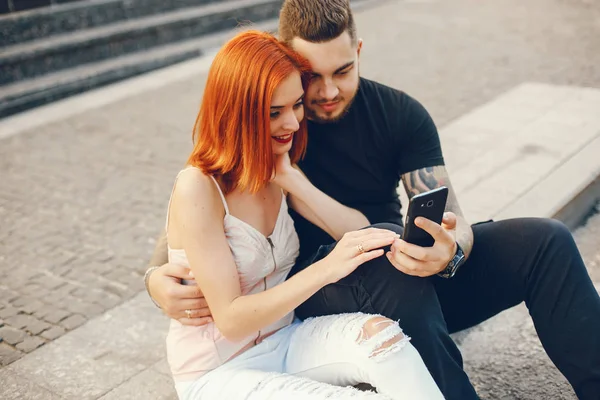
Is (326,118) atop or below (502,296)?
atop

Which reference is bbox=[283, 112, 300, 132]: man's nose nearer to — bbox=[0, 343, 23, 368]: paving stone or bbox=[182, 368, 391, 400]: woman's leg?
bbox=[182, 368, 391, 400]: woman's leg

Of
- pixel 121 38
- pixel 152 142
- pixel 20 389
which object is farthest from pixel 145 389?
pixel 121 38

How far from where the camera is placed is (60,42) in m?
8.74

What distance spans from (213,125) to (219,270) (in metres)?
0.51

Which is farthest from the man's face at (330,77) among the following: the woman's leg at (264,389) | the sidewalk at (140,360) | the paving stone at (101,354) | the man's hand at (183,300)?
the paving stone at (101,354)

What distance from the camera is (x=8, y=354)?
10.8 ft

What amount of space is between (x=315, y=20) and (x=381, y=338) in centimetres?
135

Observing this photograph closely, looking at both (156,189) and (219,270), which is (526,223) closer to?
(219,270)

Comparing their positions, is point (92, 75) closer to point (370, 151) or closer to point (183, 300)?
point (370, 151)

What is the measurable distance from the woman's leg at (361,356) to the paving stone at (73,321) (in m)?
1.66

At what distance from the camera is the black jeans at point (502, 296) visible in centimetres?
222

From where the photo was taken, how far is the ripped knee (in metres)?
→ 2.12

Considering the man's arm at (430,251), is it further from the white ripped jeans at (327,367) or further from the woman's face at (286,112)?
the woman's face at (286,112)

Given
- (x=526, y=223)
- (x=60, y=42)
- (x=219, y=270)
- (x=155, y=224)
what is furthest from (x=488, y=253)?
(x=60, y=42)
